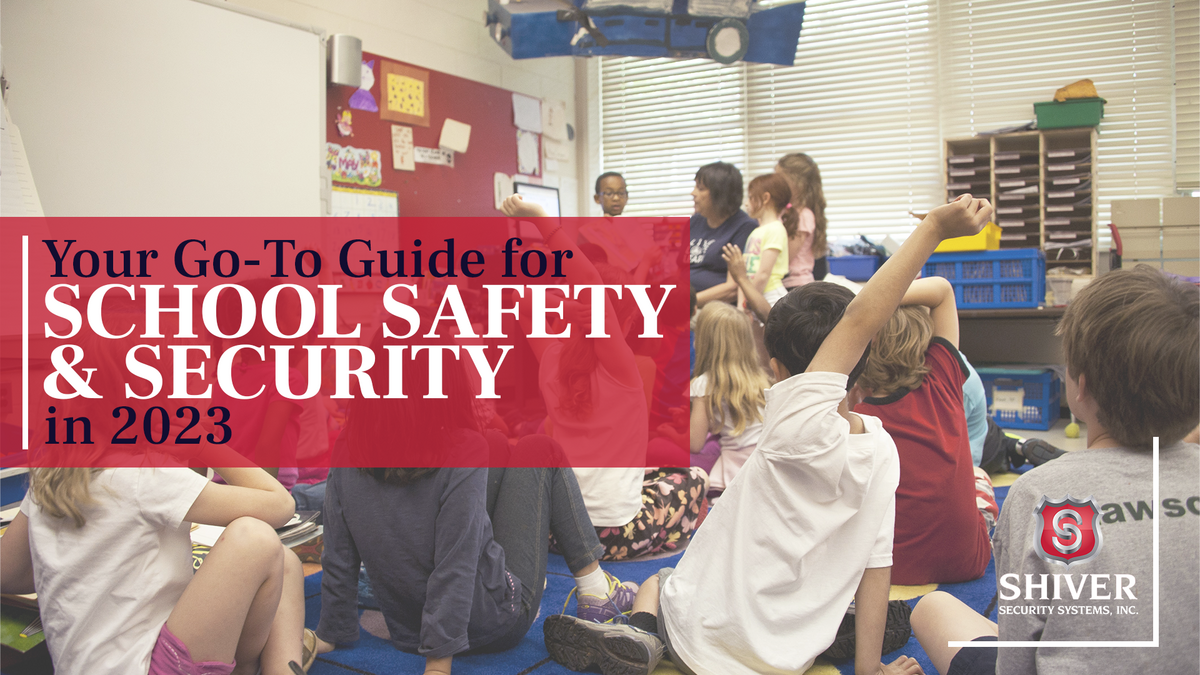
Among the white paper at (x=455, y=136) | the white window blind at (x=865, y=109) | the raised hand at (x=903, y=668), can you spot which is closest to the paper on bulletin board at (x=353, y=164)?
the white paper at (x=455, y=136)

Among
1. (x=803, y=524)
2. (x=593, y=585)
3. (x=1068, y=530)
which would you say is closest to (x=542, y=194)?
(x=593, y=585)

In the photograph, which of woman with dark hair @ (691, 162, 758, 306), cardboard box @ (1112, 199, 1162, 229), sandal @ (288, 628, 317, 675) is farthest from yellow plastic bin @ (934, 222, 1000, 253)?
sandal @ (288, 628, 317, 675)

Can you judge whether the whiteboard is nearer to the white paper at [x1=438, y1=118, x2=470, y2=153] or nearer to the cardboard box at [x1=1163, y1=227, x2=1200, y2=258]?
the white paper at [x1=438, y1=118, x2=470, y2=153]

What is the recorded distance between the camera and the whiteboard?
267 cm

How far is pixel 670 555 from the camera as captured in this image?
214 centimetres

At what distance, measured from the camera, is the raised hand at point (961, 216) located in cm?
100

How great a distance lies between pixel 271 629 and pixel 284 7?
317 cm

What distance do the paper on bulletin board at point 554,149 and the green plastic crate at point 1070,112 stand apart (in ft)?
9.25

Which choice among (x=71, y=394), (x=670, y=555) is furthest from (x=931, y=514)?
(x=71, y=394)

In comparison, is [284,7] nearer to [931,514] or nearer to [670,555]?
[670,555]

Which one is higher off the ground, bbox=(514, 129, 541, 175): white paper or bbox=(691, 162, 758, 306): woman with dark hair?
bbox=(514, 129, 541, 175): white paper

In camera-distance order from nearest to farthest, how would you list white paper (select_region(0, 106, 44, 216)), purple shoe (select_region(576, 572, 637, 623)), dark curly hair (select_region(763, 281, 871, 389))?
1. dark curly hair (select_region(763, 281, 871, 389))
2. purple shoe (select_region(576, 572, 637, 623))
3. white paper (select_region(0, 106, 44, 216))

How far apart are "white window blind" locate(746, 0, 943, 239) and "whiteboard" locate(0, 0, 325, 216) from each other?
2890 mm

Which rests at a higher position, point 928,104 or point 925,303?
point 928,104
